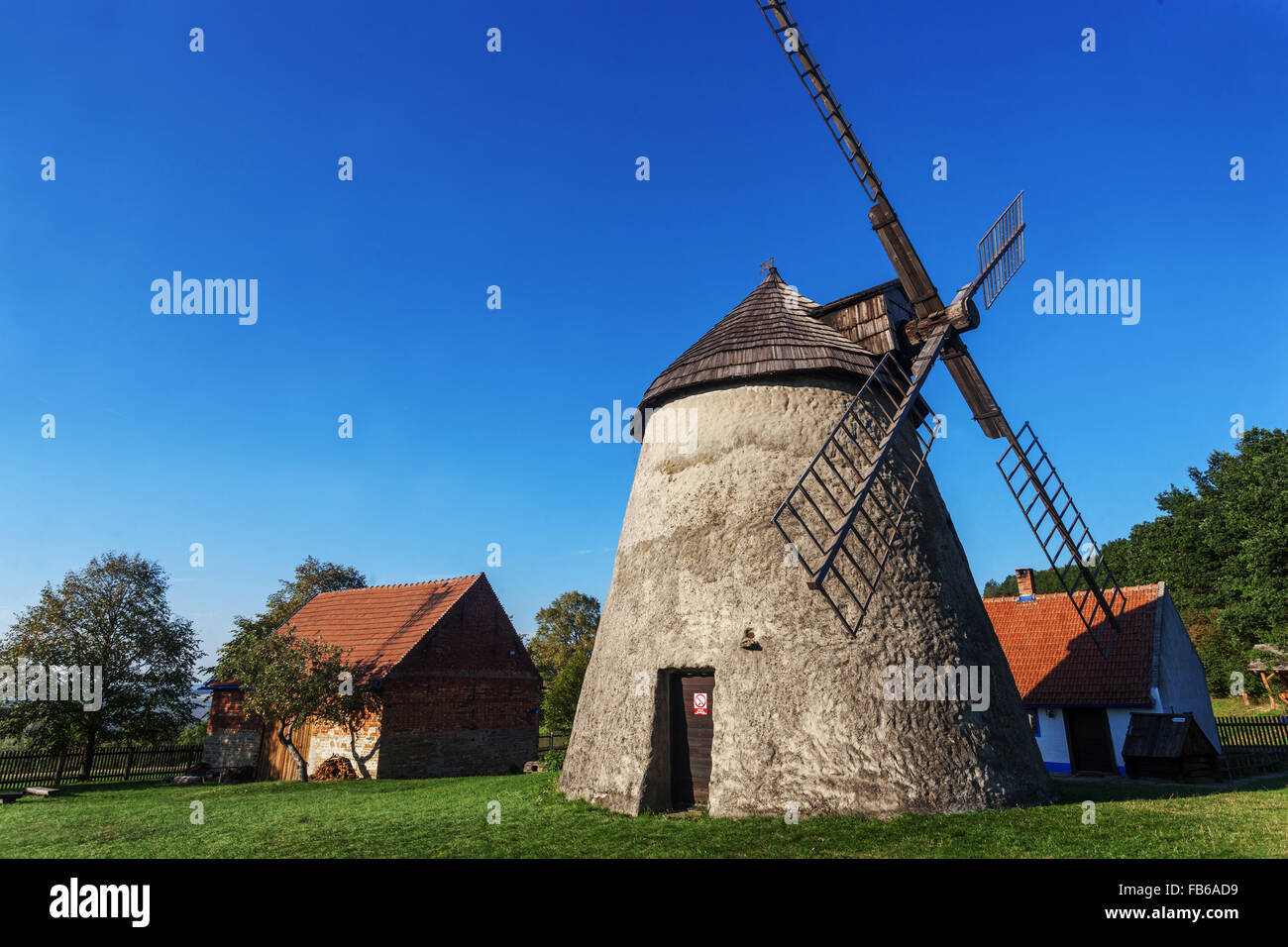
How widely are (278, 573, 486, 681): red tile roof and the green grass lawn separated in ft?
24.3

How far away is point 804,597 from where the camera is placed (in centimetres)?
920

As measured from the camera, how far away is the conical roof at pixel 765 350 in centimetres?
1062

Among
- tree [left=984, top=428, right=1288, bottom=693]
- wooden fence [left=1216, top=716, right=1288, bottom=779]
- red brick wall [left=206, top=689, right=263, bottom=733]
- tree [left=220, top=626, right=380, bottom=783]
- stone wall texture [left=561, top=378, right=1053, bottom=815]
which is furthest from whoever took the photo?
tree [left=984, top=428, right=1288, bottom=693]

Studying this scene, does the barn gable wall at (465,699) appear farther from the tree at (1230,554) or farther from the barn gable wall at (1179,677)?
the tree at (1230,554)

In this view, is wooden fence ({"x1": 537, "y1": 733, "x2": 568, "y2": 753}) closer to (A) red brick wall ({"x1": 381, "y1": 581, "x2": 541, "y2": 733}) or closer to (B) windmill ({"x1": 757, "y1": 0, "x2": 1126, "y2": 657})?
(A) red brick wall ({"x1": 381, "y1": 581, "x2": 541, "y2": 733})

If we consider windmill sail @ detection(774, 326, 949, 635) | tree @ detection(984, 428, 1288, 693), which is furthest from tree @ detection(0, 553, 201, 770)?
tree @ detection(984, 428, 1288, 693)

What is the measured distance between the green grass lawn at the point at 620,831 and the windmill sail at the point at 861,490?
8.17 feet

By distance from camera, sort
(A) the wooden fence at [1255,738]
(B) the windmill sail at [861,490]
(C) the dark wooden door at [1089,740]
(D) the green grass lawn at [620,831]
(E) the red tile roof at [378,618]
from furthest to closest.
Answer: (E) the red tile roof at [378,618], (A) the wooden fence at [1255,738], (C) the dark wooden door at [1089,740], (B) the windmill sail at [861,490], (D) the green grass lawn at [620,831]

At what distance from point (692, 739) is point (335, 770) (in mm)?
12957

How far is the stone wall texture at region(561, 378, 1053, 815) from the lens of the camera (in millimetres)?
8484

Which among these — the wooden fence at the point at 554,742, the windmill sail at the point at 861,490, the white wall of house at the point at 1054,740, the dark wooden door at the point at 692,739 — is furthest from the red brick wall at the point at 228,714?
the white wall of house at the point at 1054,740

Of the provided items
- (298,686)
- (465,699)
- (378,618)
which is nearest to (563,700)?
(465,699)

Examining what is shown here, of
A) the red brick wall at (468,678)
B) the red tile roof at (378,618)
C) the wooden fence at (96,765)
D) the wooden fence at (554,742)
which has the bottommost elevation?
the wooden fence at (554,742)
